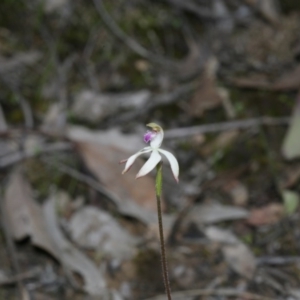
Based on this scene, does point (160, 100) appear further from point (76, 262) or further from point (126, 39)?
point (76, 262)

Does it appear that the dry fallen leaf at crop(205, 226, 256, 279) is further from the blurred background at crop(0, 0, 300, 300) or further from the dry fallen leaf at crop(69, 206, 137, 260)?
the dry fallen leaf at crop(69, 206, 137, 260)

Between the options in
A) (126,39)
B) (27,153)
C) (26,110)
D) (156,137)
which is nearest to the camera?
(156,137)

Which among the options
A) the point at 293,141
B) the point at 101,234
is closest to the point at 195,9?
the point at 293,141

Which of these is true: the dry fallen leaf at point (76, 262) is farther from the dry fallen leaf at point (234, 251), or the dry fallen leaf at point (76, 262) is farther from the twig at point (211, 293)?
the dry fallen leaf at point (234, 251)

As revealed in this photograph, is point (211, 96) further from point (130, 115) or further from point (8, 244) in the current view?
point (8, 244)

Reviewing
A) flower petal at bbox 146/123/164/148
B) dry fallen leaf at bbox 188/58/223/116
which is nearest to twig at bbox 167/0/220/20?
dry fallen leaf at bbox 188/58/223/116

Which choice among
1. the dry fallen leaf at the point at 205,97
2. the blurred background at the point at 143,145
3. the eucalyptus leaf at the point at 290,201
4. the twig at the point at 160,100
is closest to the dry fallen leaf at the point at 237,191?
the blurred background at the point at 143,145

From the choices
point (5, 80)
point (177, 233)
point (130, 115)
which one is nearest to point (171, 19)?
point (130, 115)
